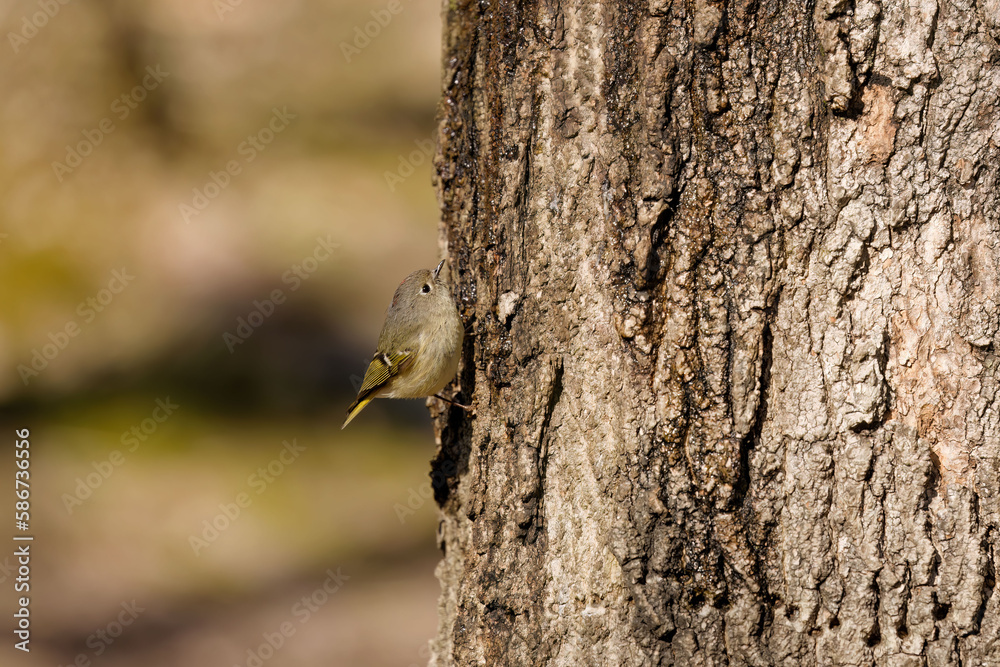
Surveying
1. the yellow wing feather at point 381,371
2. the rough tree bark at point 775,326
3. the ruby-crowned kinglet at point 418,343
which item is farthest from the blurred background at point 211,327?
the rough tree bark at point 775,326

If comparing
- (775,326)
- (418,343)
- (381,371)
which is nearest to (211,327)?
(381,371)

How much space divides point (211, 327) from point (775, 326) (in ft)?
16.1

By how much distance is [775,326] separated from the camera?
67.5 inches

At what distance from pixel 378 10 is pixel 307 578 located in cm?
460

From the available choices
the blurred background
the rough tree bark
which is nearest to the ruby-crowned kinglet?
the rough tree bark

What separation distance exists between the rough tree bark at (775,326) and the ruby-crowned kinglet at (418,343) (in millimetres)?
867

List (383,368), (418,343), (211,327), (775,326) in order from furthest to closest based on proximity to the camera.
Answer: (211,327)
(383,368)
(418,343)
(775,326)

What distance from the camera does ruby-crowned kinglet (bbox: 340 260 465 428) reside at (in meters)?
2.75

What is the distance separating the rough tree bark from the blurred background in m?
3.75

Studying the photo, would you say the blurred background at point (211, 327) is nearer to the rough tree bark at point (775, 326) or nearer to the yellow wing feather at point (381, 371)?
the yellow wing feather at point (381, 371)

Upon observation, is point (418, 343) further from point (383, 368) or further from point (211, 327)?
point (211, 327)

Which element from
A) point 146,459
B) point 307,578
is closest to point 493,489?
point 307,578

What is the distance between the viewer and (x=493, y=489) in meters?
2.10

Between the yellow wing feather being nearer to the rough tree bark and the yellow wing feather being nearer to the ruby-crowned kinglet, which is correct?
the ruby-crowned kinglet
